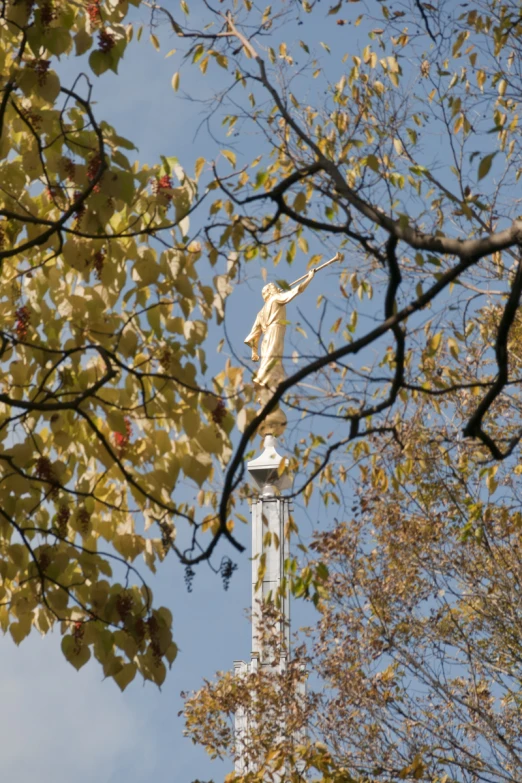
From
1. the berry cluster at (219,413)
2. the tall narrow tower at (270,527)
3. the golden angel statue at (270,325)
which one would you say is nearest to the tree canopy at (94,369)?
the berry cluster at (219,413)

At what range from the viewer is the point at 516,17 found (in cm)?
612

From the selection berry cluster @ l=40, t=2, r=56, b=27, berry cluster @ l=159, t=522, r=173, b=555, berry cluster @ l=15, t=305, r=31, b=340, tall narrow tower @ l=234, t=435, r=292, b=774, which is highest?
tall narrow tower @ l=234, t=435, r=292, b=774

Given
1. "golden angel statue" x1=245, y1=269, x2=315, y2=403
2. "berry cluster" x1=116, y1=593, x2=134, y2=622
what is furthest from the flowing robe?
"berry cluster" x1=116, y1=593, x2=134, y2=622

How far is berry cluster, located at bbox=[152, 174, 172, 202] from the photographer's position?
4.66 metres

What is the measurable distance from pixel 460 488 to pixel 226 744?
10.6 feet

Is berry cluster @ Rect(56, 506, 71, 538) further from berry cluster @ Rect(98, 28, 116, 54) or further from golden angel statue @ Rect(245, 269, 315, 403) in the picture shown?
golden angel statue @ Rect(245, 269, 315, 403)

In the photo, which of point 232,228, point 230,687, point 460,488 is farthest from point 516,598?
point 232,228

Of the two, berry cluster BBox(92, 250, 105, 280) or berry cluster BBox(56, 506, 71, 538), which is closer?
berry cluster BBox(56, 506, 71, 538)

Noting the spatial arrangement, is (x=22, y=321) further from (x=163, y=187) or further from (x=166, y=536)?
(x=166, y=536)

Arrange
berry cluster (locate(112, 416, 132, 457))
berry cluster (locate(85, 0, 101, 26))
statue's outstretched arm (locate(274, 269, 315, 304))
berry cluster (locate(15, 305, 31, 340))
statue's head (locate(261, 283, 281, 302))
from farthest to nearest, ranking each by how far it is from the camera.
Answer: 1. statue's head (locate(261, 283, 281, 302))
2. statue's outstretched arm (locate(274, 269, 315, 304))
3. berry cluster (locate(85, 0, 101, 26))
4. berry cluster (locate(15, 305, 31, 340))
5. berry cluster (locate(112, 416, 132, 457))

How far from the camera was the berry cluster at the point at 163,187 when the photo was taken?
4.66m

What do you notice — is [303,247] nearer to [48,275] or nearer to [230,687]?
[48,275]

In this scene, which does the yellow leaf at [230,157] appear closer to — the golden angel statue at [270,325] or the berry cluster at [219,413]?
the berry cluster at [219,413]

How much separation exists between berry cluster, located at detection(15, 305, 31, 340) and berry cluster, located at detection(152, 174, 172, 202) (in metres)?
0.71
